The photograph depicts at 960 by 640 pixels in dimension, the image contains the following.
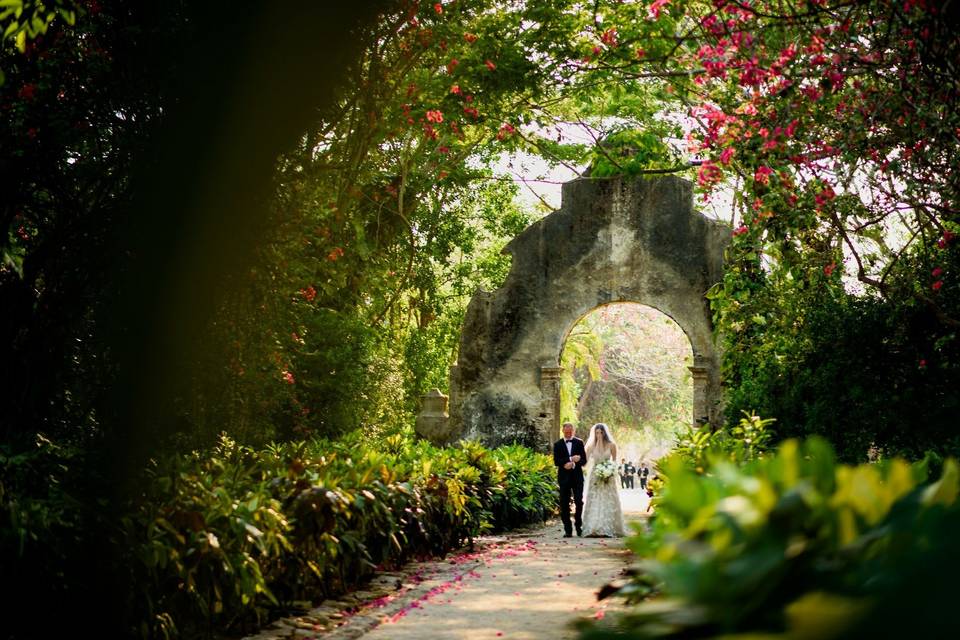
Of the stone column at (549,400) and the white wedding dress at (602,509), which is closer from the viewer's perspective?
the white wedding dress at (602,509)

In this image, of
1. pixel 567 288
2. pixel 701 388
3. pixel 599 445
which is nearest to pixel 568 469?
pixel 599 445

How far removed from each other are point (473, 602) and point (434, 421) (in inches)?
432

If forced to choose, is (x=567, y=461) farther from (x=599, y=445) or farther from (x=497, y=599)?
(x=497, y=599)

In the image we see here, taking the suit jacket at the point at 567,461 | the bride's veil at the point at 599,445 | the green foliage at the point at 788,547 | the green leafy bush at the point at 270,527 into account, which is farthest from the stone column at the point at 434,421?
the green foliage at the point at 788,547

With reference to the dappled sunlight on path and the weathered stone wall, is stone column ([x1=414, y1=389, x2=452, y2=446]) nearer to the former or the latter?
the weathered stone wall

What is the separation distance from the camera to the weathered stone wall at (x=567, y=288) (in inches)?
728

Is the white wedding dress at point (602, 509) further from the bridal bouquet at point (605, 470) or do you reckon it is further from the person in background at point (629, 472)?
the person in background at point (629, 472)

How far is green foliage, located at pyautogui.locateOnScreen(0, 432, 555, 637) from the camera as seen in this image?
5.45 metres

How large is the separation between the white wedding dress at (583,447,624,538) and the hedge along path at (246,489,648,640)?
3582mm

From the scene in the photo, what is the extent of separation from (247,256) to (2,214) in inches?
69.6

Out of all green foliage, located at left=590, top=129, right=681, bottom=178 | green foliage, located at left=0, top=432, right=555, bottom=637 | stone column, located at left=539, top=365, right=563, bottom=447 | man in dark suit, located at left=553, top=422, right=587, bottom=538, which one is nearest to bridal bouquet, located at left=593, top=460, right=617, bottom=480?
man in dark suit, located at left=553, top=422, right=587, bottom=538

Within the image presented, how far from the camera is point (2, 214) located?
7.61m

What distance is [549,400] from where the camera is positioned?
19.0 m

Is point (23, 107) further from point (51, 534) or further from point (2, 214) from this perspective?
point (51, 534)
